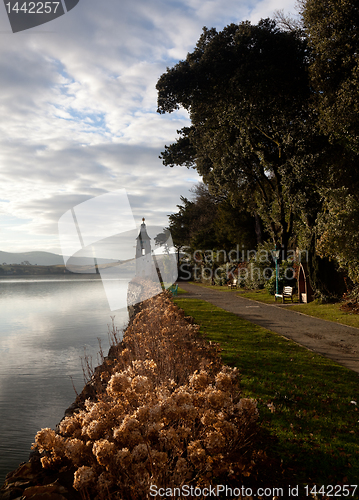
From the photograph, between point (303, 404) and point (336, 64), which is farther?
point (336, 64)

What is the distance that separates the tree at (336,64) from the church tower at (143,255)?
63.4 feet

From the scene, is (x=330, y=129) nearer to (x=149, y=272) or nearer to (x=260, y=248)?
(x=260, y=248)

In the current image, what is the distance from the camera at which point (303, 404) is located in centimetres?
481

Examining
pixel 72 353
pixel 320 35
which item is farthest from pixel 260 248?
pixel 72 353

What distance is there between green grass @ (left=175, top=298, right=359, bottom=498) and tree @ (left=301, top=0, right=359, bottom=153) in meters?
8.74

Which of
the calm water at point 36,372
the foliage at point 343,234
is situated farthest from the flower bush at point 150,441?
the foliage at point 343,234

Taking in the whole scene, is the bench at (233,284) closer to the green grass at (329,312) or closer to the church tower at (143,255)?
the church tower at (143,255)

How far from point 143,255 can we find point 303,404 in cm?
2699

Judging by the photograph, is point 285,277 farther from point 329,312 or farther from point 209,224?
point 209,224

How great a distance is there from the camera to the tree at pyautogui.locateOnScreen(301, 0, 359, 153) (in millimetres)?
12461

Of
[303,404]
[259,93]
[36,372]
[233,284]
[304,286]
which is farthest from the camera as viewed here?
[233,284]

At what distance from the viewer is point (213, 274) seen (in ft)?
130

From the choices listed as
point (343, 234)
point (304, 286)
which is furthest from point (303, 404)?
point (304, 286)

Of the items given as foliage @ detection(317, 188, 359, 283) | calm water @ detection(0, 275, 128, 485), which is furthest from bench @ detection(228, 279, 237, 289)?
foliage @ detection(317, 188, 359, 283)
